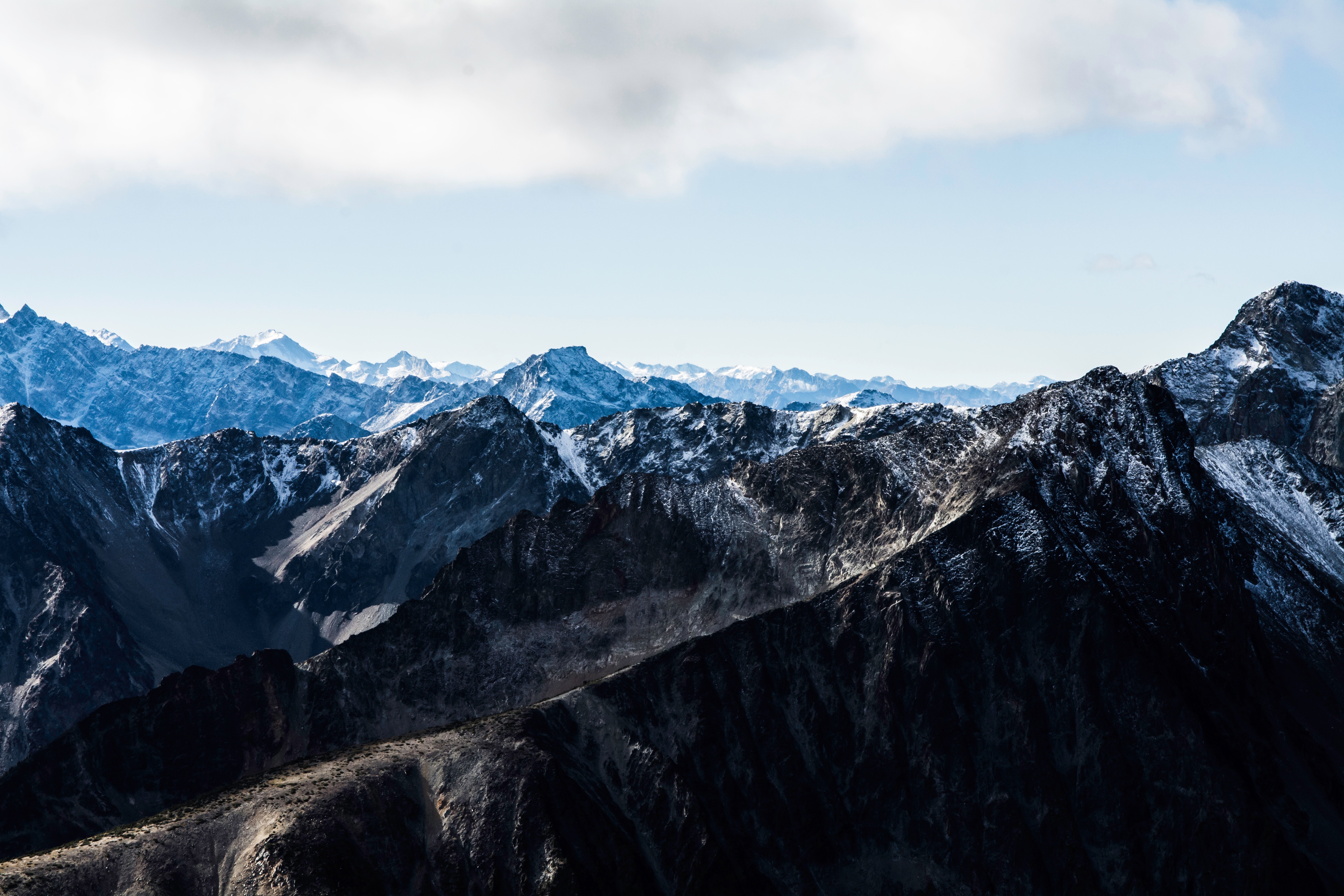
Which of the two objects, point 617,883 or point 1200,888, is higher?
point 617,883

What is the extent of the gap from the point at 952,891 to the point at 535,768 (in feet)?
226

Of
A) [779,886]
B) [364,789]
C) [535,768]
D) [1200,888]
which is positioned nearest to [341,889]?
[364,789]

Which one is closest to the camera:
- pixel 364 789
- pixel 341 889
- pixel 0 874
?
pixel 0 874

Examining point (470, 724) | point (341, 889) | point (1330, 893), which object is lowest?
point (1330, 893)

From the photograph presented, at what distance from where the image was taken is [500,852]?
578 ft

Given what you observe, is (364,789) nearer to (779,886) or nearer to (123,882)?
(123,882)

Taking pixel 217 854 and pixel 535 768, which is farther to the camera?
pixel 535 768

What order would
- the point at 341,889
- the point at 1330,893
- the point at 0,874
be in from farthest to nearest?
the point at 1330,893 → the point at 341,889 → the point at 0,874

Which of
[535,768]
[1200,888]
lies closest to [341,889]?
[535,768]

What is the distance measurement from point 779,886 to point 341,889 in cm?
6925

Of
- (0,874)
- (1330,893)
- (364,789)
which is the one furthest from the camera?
(1330,893)

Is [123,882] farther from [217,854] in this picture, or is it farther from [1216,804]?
[1216,804]

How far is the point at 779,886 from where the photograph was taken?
197875 millimetres

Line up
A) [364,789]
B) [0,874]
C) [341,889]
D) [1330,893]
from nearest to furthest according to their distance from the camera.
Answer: [0,874]
[341,889]
[364,789]
[1330,893]
